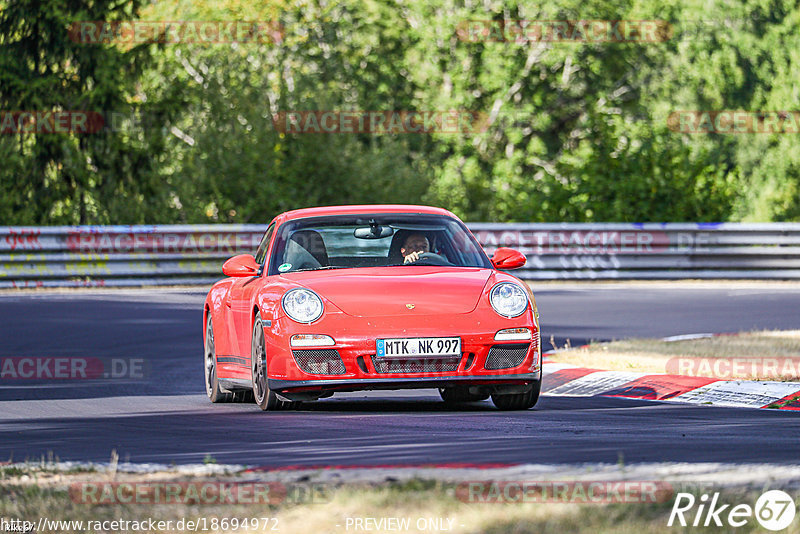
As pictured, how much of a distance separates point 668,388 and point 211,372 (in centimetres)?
339

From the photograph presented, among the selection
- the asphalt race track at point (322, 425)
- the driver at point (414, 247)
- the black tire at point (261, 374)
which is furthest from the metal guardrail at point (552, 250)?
the black tire at point (261, 374)

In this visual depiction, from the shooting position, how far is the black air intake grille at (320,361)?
10570 mm

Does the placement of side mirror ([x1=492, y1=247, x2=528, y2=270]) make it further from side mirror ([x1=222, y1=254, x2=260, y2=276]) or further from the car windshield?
side mirror ([x1=222, y1=254, x2=260, y2=276])

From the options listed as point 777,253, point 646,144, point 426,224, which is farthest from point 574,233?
point 426,224

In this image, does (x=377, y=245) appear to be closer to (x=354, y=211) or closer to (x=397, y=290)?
(x=354, y=211)

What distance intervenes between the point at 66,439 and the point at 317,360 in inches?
70.1

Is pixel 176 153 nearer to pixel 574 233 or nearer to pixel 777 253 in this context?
pixel 574 233

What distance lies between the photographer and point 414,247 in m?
11.8

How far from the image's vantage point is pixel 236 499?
6410 mm

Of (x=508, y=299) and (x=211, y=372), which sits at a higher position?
(x=508, y=299)

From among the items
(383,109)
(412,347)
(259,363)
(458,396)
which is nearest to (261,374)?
(259,363)

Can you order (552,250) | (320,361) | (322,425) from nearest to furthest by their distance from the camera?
(322,425)
(320,361)
(552,250)

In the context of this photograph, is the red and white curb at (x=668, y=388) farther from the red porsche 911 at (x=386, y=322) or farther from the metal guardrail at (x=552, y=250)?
the metal guardrail at (x=552, y=250)

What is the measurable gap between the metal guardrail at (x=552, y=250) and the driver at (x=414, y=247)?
49.7ft
